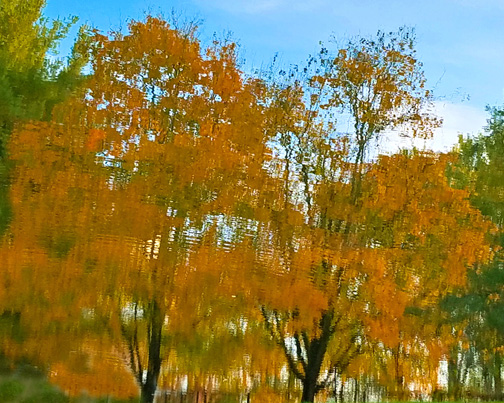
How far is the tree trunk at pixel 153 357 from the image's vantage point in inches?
262

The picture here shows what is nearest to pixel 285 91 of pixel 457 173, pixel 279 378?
pixel 457 173

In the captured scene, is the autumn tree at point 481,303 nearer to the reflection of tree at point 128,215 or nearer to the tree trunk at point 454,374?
the tree trunk at point 454,374

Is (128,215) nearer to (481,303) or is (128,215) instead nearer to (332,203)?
(332,203)

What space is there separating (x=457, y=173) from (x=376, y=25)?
2548 mm

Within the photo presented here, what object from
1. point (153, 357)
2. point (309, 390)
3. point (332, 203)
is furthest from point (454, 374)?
point (153, 357)

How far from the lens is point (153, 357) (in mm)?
6844

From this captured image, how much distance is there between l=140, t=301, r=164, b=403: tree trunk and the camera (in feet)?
21.8

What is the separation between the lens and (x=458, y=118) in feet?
29.6

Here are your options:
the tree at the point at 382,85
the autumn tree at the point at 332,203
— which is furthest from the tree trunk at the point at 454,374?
the tree at the point at 382,85

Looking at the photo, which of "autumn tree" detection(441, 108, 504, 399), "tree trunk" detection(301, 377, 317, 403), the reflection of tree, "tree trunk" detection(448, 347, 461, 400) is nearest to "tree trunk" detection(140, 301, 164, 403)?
the reflection of tree

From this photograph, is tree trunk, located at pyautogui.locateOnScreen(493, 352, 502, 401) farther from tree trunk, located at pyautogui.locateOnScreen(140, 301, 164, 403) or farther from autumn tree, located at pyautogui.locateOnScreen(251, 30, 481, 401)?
tree trunk, located at pyautogui.locateOnScreen(140, 301, 164, 403)

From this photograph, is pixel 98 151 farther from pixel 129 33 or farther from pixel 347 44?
pixel 347 44

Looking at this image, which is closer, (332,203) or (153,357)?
(153,357)

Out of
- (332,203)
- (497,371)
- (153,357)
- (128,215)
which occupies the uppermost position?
(332,203)
